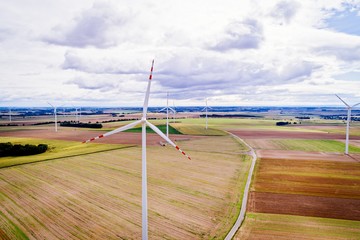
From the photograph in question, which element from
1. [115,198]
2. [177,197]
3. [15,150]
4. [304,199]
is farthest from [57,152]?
[304,199]

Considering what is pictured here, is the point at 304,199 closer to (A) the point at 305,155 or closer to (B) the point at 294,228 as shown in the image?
(B) the point at 294,228

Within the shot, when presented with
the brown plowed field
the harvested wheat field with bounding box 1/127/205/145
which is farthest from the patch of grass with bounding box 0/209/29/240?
the harvested wheat field with bounding box 1/127/205/145

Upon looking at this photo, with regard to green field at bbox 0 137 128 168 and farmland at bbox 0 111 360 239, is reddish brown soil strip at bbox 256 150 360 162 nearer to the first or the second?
farmland at bbox 0 111 360 239

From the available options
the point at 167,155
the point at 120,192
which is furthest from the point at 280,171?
the point at 120,192

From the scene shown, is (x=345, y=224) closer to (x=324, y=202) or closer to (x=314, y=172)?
(x=324, y=202)

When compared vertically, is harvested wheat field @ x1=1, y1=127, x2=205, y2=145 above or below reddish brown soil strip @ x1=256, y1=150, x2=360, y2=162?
above

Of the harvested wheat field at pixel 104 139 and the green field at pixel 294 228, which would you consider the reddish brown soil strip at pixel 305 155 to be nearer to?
the harvested wheat field at pixel 104 139

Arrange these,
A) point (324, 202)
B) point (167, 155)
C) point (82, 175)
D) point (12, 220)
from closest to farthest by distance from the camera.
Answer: point (12, 220) < point (324, 202) < point (82, 175) < point (167, 155)
